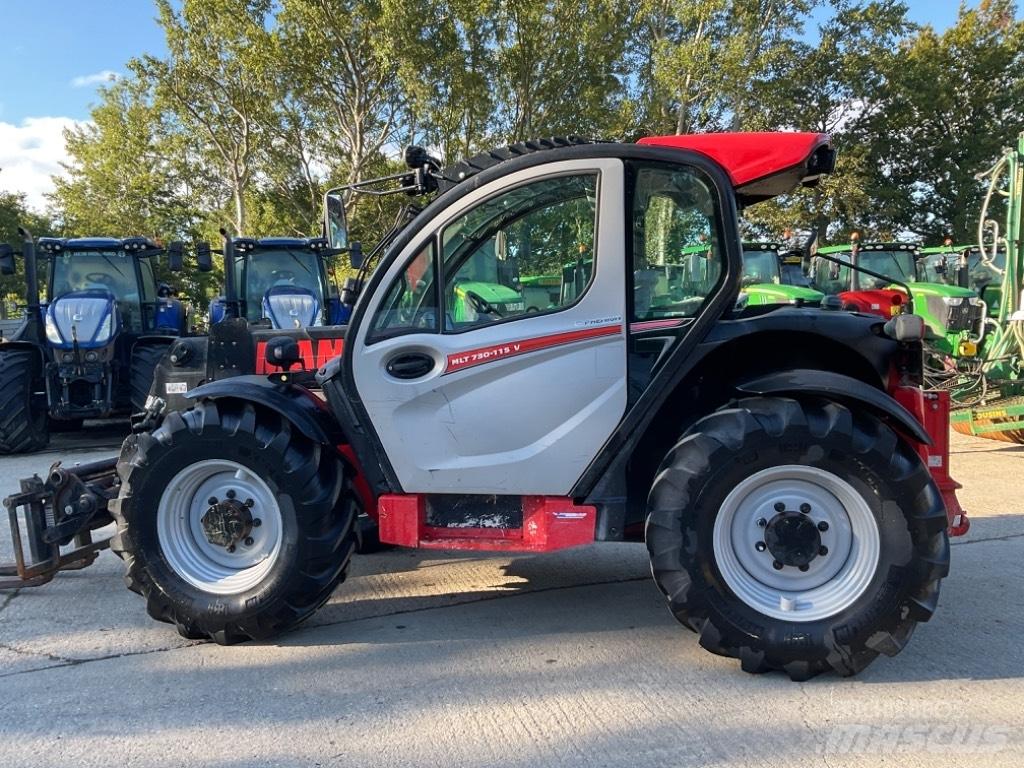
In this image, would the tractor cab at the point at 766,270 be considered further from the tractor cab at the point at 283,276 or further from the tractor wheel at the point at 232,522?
the tractor wheel at the point at 232,522

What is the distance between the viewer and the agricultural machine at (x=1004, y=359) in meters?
7.48

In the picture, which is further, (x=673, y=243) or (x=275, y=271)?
(x=275, y=271)

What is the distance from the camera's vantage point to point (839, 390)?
3.08 m

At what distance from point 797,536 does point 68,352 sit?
356 inches

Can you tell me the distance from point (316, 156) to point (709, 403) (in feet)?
70.3

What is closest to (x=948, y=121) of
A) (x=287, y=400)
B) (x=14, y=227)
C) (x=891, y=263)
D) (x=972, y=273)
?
(x=891, y=263)

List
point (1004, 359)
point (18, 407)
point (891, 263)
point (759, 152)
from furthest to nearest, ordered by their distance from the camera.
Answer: point (891, 263)
point (18, 407)
point (1004, 359)
point (759, 152)

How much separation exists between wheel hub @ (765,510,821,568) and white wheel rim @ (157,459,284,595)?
224cm

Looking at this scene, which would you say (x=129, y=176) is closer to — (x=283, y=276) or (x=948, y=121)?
(x=283, y=276)

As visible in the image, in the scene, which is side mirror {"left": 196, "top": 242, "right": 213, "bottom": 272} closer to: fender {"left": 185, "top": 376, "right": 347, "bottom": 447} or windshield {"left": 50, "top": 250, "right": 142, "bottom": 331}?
windshield {"left": 50, "top": 250, "right": 142, "bottom": 331}

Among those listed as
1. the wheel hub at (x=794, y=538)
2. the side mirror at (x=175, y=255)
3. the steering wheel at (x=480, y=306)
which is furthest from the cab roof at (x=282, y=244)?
the wheel hub at (x=794, y=538)

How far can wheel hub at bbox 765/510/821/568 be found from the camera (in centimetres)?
321

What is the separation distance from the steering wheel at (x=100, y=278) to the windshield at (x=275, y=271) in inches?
70.8

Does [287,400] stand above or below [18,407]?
above
